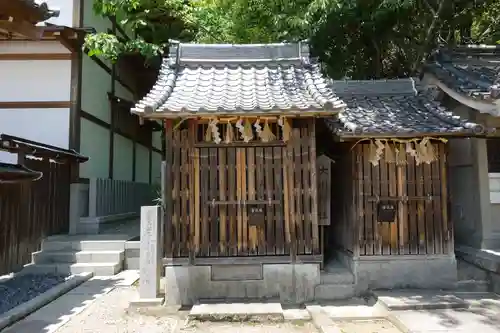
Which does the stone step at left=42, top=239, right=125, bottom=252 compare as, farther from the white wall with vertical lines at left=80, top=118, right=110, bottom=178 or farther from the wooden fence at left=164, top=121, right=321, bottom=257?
the wooden fence at left=164, top=121, right=321, bottom=257

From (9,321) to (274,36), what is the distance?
10545 mm

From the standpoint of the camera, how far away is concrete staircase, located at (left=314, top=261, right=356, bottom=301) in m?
7.59

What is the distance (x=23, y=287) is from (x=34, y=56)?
7.10 m

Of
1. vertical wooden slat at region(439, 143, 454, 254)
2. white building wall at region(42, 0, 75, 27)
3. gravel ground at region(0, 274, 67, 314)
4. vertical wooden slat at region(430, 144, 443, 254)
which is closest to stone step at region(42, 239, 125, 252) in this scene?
gravel ground at region(0, 274, 67, 314)

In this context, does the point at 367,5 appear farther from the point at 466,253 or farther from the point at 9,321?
the point at 9,321

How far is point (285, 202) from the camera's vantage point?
7.70 m

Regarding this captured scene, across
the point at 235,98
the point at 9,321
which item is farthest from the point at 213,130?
the point at 9,321

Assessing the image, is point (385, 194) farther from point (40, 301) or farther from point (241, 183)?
point (40, 301)

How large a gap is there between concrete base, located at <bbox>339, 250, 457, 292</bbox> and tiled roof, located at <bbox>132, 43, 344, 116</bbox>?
3.24 metres

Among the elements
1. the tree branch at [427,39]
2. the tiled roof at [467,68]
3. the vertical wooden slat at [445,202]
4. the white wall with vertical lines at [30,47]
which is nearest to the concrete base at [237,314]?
the vertical wooden slat at [445,202]

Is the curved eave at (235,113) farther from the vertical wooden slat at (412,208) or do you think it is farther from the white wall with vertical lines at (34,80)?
the white wall with vertical lines at (34,80)

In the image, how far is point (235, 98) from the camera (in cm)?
778

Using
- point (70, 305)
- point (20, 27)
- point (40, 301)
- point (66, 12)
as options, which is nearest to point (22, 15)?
point (20, 27)

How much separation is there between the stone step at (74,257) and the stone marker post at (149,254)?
2929 millimetres
